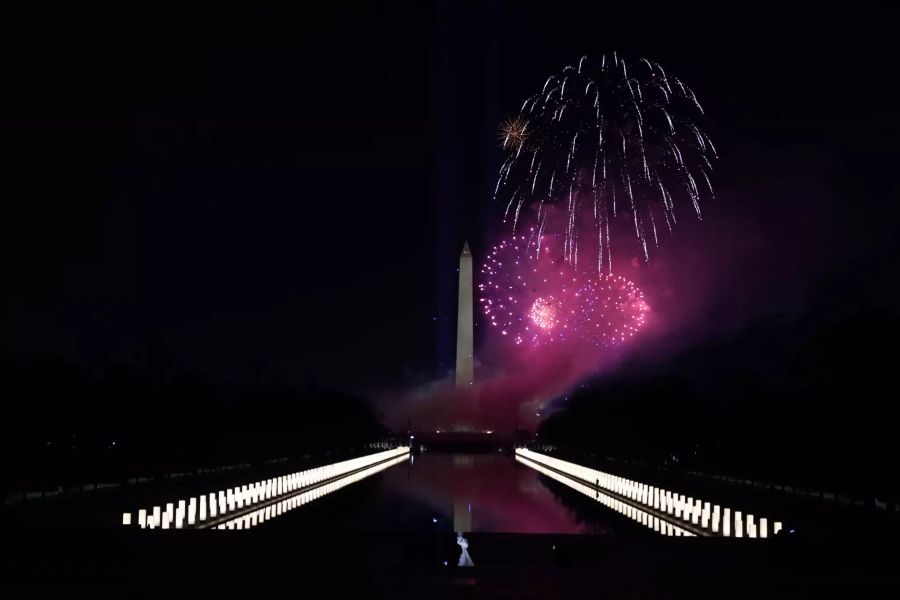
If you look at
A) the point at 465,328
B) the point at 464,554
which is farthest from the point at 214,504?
the point at 465,328

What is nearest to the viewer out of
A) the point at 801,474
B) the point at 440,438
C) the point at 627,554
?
the point at 627,554

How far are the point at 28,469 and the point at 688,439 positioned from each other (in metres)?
53.4

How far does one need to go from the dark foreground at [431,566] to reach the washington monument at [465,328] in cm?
10913

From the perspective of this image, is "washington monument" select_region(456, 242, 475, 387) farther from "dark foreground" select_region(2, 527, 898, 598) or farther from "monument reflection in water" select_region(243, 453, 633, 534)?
"dark foreground" select_region(2, 527, 898, 598)

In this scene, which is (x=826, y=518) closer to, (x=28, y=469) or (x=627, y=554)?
(x=627, y=554)

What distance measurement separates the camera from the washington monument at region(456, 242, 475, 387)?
136 m

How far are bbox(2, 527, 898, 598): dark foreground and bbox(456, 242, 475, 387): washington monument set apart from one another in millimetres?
109132

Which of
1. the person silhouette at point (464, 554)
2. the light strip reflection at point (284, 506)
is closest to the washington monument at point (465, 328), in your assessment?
the light strip reflection at point (284, 506)

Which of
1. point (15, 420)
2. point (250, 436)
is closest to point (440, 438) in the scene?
point (250, 436)

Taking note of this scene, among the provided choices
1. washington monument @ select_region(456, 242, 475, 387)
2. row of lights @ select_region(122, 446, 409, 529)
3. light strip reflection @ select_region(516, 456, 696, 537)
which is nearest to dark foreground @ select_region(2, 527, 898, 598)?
row of lights @ select_region(122, 446, 409, 529)

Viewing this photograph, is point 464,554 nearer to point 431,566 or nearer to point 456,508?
point 431,566

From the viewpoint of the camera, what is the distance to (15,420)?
2249 inches

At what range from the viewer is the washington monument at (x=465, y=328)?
13638 cm

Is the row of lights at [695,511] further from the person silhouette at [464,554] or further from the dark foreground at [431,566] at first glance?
the person silhouette at [464,554]
